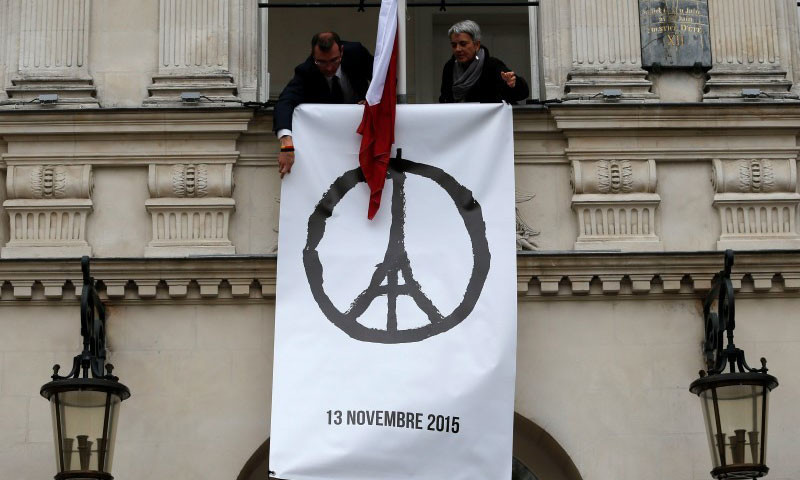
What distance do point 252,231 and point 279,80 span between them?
532 centimetres

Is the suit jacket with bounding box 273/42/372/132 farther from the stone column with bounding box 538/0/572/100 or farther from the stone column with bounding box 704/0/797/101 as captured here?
the stone column with bounding box 704/0/797/101

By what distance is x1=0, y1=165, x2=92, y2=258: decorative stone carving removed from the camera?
53.6 feet

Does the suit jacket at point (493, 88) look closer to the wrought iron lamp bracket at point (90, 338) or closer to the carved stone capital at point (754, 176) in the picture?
the carved stone capital at point (754, 176)

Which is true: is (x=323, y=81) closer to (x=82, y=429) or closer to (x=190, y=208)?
(x=190, y=208)

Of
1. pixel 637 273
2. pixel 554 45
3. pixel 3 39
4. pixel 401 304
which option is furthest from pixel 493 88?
pixel 3 39

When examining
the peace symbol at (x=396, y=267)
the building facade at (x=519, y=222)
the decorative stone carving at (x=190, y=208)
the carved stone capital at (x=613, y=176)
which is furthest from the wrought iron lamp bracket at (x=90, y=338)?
the carved stone capital at (x=613, y=176)

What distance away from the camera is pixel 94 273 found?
16.0 metres

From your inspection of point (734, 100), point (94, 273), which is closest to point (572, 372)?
point (734, 100)

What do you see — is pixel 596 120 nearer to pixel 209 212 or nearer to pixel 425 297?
pixel 425 297

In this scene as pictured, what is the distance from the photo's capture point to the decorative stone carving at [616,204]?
640 inches

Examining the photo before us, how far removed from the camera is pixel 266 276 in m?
16.0

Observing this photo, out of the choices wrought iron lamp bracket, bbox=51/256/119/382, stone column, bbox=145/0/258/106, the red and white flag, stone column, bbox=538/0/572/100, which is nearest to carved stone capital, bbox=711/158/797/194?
stone column, bbox=538/0/572/100

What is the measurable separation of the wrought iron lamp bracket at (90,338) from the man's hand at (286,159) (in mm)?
1869

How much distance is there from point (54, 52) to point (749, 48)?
6.36m
